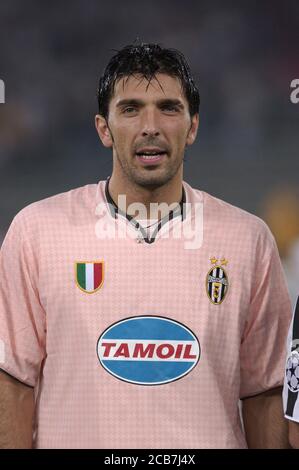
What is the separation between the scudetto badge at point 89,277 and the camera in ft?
5.64

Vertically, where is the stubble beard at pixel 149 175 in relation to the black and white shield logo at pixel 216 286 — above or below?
above

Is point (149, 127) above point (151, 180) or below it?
above

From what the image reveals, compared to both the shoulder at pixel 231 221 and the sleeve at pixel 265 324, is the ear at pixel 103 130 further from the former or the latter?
the sleeve at pixel 265 324

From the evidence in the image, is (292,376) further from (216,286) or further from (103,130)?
(103,130)

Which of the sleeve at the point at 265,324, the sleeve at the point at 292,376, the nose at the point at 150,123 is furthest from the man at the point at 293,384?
the nose at the point at 150,123

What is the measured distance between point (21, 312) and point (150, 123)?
59cm

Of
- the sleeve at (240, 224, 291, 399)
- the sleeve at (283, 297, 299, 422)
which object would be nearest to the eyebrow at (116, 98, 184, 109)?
the sleeve at (240, 224, 291, 399)

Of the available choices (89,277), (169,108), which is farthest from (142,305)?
(169,108)

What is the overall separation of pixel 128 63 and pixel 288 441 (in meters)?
1.07

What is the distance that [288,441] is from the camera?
1738mm

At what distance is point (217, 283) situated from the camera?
1722mm

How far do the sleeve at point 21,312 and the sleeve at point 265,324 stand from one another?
552mm

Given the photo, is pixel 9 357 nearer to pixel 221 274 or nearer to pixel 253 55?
pixel 221 274
